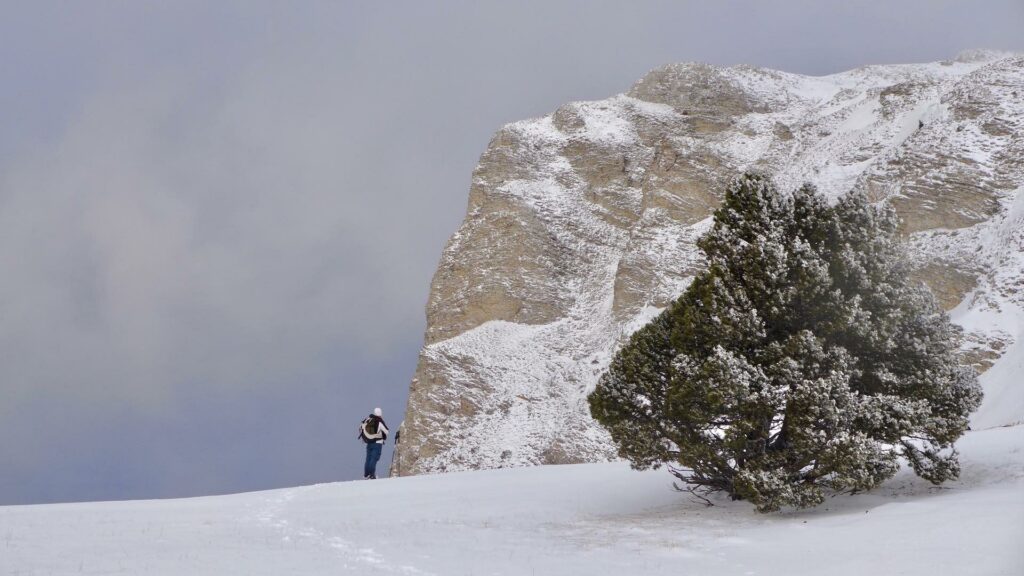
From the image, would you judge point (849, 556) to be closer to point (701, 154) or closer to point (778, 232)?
point (778, 232)

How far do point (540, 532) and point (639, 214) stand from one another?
3051 inches

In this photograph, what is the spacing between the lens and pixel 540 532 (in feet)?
44.5

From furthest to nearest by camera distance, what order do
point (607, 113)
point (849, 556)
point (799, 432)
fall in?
point (607, 113)
point (799, 432)
point (849, 556)

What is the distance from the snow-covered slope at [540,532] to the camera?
1010 cm

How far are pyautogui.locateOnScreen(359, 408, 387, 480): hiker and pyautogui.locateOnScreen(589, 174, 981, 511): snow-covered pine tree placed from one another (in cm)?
948

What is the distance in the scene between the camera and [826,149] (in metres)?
77.9

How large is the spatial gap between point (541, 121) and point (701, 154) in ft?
75.2

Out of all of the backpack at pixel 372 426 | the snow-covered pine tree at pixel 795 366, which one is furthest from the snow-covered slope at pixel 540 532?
the backpack at pixel 372 426

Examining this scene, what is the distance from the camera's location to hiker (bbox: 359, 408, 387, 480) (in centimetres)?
2422

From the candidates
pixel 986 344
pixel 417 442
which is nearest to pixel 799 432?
pixel 986 344

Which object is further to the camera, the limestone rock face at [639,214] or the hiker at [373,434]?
the limestone rock face at [639,214]

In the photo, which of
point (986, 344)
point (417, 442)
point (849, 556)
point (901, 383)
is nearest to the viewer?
point (849, 556)

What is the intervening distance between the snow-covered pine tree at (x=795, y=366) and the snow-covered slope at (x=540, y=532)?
0.86m

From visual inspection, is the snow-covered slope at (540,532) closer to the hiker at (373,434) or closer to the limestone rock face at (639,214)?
the hiker at (373,434)
